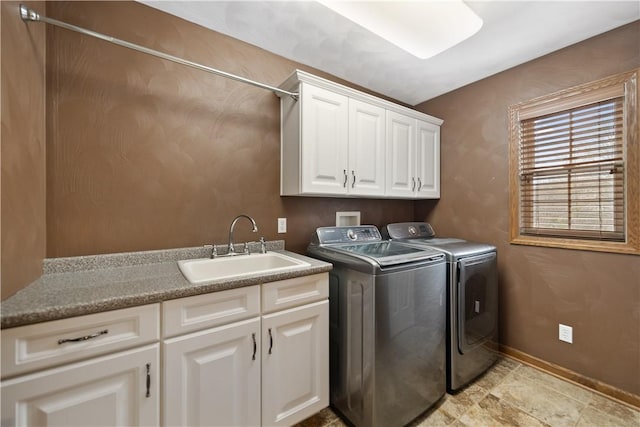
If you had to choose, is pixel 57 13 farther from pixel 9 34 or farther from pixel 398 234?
pixel 398 234

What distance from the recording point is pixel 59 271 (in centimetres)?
133

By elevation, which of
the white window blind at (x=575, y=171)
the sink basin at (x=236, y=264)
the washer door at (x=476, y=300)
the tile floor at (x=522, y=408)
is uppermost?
the white window blind at (x=575, y=171)

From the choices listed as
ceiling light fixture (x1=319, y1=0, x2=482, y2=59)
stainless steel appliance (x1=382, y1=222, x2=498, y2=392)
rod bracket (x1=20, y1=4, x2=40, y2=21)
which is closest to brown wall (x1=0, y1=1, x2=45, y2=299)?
rod bracket (x1=20, y1=4, x2=40, y2=21)

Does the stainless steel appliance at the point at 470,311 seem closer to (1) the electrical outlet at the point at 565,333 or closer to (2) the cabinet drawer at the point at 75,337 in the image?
(1) the electrical outlet at the point at 565,333

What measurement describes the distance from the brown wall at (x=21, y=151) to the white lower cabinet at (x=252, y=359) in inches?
23.5

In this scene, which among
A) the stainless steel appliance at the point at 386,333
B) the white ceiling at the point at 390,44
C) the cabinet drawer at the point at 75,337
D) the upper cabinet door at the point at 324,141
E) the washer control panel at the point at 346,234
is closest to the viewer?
the cabinet drawer at the point at 75,337

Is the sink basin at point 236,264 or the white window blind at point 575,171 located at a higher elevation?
the white window blind at point 575,171

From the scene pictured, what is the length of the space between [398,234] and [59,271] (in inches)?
93.7

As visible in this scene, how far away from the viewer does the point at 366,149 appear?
2123mm

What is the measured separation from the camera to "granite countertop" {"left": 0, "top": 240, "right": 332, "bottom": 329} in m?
0.88

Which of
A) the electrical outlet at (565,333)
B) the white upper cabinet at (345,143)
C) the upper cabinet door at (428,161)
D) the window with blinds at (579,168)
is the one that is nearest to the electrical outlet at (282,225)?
the white upper cabinet at (345,143)

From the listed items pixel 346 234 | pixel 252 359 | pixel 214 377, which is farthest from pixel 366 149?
pixel 214 377

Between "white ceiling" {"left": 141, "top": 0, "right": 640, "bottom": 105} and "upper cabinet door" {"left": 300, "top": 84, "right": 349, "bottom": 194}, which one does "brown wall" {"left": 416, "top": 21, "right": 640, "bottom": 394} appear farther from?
"upper cabinet door" {"left": 300, "top": 84, "right": 349, "bottom": 194}

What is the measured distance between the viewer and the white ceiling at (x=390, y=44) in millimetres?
1562
